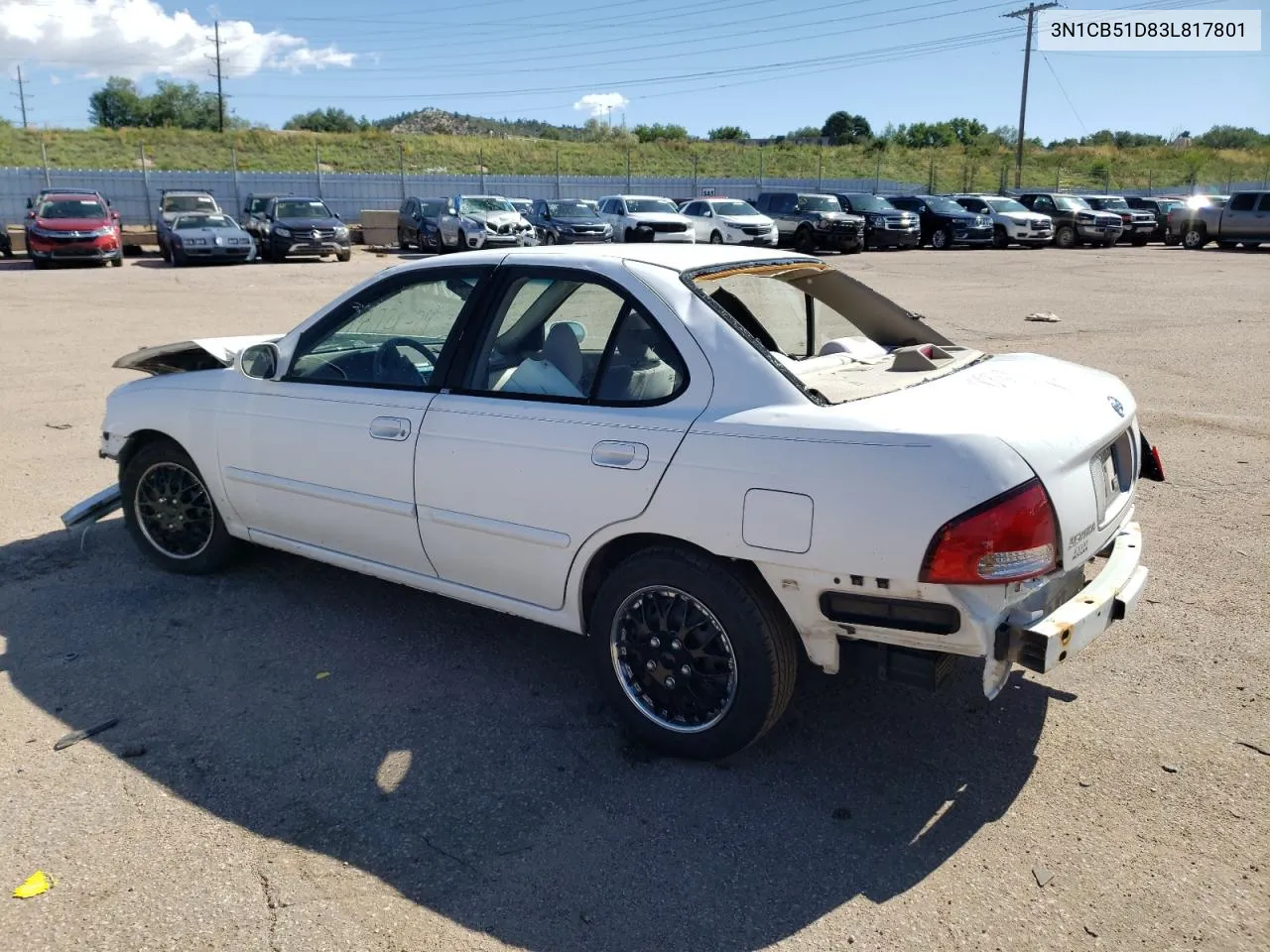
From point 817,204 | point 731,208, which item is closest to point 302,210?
point 731,208

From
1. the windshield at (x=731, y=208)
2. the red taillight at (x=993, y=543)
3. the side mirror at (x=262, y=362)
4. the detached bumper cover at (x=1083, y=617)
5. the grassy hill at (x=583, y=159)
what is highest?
the grassy hill at (x=583, y=159)

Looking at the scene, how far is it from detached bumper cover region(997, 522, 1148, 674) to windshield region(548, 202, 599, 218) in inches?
1056

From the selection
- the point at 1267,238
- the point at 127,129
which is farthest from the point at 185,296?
the point at 127,129

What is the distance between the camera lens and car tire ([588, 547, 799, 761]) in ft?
10.8

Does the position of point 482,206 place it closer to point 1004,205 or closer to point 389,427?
point 1004,205

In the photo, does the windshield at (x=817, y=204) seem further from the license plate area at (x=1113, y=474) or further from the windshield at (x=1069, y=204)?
the license plate area at (x=1113, y=474)

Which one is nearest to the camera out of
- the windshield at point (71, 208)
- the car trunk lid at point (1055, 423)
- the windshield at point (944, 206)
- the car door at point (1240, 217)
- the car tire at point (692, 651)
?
the car trunk lid at point (1055, 423)

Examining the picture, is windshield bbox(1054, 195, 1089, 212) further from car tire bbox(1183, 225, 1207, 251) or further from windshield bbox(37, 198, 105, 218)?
windshield bbox(37, 198, 105, 218)

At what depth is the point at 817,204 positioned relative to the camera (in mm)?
32188

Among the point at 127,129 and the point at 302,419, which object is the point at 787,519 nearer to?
the point at 302,419

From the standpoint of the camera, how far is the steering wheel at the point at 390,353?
4391mm

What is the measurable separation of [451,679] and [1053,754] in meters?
2.29

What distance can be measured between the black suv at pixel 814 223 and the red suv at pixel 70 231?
18045 millimetres

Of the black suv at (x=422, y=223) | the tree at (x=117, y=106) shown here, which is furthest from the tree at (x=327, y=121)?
the black suv at (x=422, y=223)
